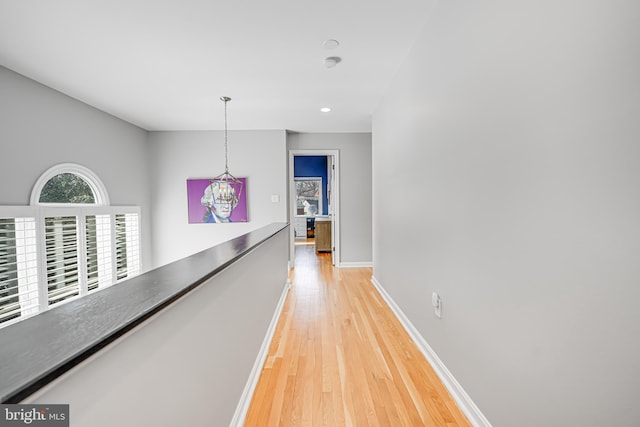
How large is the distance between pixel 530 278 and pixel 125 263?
4801 mm

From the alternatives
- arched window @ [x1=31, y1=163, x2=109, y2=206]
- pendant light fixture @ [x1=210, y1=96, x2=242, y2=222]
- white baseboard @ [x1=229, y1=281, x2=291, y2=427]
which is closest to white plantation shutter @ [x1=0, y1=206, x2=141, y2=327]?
arched window @ [x1=31, y1=163, x2=109, y2=206]

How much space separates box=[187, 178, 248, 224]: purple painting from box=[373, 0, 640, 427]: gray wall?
3.53 metres

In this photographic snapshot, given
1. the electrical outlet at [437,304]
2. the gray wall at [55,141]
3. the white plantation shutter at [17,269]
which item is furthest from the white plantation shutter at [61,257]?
the electrical outlet at [437,304]

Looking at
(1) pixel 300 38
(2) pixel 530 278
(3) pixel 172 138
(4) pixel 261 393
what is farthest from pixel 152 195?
(2) pixel 530 278

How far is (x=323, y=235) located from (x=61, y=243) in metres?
4.61

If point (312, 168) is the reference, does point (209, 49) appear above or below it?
above

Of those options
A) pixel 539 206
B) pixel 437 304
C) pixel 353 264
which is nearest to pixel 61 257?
pixel 437 304

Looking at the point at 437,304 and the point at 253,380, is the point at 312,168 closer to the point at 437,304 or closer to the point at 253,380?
the point at 437,304

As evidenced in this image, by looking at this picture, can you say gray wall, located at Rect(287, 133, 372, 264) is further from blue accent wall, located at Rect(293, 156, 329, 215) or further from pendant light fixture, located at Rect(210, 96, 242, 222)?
blue accent wall, located at Rect(293, 156, 329, 215)

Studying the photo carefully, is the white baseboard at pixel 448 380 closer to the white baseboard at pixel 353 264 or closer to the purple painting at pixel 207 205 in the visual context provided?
the white baseboard at pixel 353 264

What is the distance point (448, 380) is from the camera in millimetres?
1673

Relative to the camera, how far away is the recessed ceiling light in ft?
7.21

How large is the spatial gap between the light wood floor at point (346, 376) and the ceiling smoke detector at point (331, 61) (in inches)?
92.1

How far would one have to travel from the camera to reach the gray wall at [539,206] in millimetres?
731
